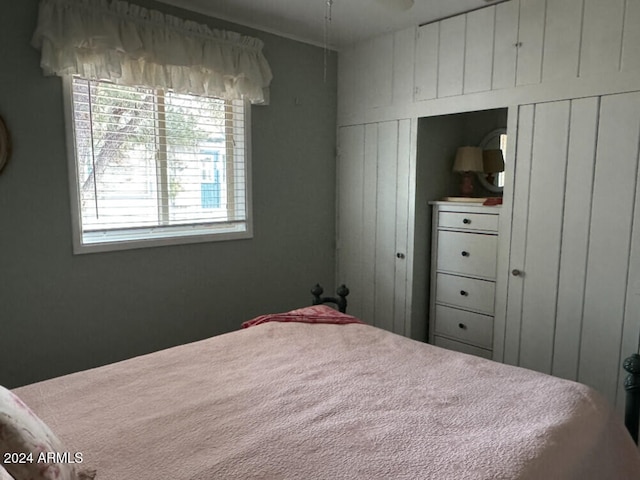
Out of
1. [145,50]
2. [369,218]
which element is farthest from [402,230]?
[145,50]

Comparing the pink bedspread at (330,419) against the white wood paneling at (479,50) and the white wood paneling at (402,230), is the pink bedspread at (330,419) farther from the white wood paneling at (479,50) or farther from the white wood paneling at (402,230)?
the white wood paneling at (479,50)

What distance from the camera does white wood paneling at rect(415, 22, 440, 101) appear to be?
3064mm

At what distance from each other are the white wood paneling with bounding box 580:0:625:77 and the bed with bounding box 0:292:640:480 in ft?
5.58

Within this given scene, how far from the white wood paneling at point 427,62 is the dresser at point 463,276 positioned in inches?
31.6

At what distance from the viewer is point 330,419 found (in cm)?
148


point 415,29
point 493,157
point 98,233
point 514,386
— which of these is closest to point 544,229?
point 493,157

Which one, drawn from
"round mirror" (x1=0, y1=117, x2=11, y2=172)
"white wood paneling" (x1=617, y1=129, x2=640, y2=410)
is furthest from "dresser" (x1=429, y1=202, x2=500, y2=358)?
"round mirror" (x1=0, y1=117, x2=11, y2=172)

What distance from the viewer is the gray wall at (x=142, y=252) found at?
7.59ft

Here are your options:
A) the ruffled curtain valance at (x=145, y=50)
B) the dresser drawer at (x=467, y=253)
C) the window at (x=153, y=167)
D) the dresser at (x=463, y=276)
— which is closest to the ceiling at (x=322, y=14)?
the ruffled curtain valance at (x=145, y=50)

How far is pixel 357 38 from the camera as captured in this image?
3.44 m

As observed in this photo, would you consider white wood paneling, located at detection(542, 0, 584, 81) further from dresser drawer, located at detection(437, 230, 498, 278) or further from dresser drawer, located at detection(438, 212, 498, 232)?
dresser drawer, located at detection(437, 230, 498, 278)

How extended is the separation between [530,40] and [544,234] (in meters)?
1.14

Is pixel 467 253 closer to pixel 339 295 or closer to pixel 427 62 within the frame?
pixel 339 295

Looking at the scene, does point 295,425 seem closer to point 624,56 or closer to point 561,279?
point 561,279
